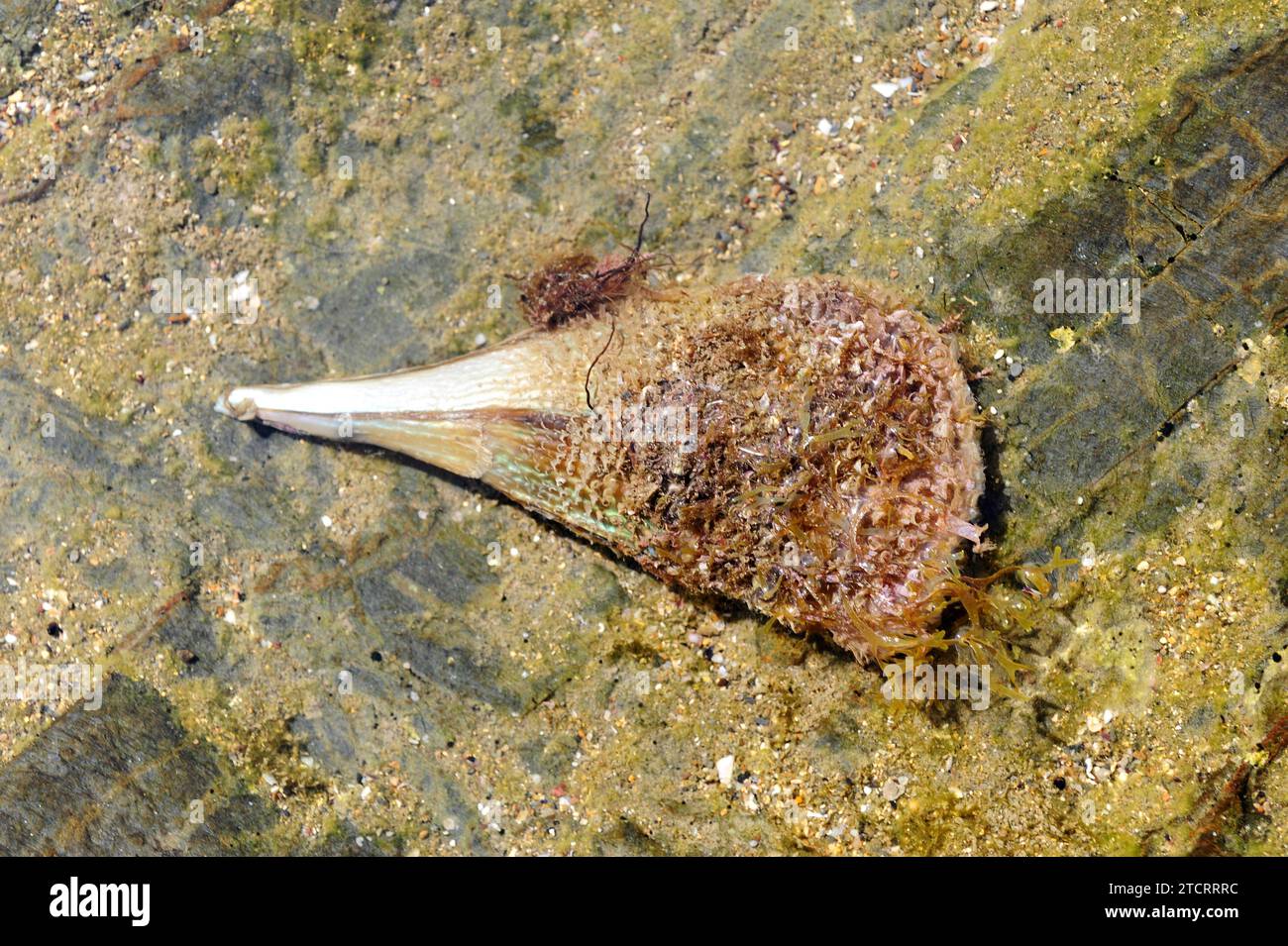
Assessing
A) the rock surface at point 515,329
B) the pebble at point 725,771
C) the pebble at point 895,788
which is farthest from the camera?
the pebble at point 725,771

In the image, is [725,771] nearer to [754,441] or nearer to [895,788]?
[895,788]

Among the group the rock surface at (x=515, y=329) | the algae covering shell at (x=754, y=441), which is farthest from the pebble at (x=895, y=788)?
the algae covering shell at (x=754, y=441)

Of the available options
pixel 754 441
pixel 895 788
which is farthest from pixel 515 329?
pixel 895 788

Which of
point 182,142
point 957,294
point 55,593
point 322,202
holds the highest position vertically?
point 182,142

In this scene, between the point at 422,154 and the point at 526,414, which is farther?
the point at 422,154

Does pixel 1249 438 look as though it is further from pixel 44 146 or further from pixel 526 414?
pixel 44 146

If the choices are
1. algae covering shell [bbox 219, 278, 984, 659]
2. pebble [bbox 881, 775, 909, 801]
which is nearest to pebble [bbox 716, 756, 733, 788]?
pebble [bbox 881, 775, 909, 801]

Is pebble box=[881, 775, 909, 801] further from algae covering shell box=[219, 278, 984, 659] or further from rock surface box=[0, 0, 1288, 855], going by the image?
algae covering shell box=[219, 278, 984, 659]

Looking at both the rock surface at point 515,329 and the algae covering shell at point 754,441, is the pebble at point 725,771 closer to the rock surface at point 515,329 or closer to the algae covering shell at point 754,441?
the rock surface at point 515,329

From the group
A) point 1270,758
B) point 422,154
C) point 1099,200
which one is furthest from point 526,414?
point 1270,758
